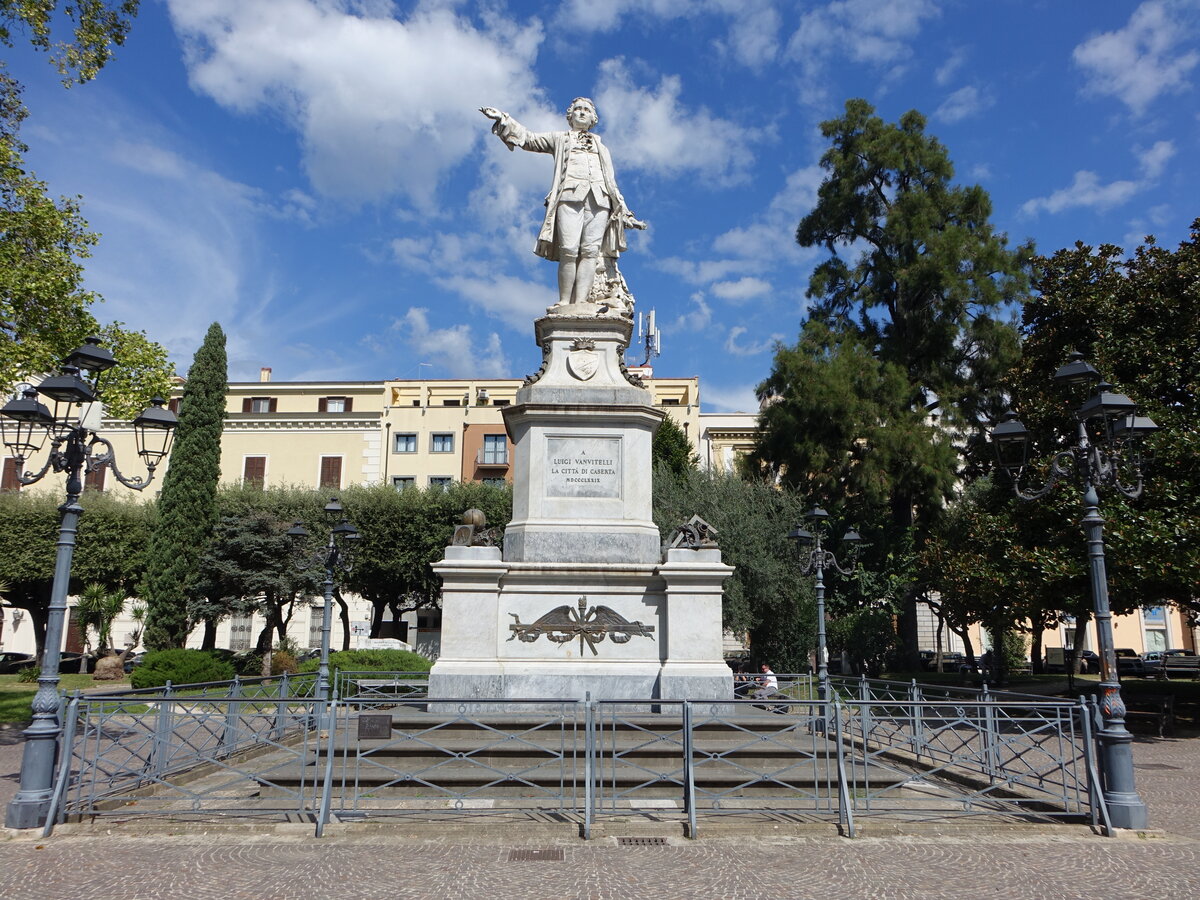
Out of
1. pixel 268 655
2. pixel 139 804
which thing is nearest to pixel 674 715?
pixel 139 804

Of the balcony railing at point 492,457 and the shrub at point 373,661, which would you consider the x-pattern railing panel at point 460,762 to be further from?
the balcony railing at point 492,457

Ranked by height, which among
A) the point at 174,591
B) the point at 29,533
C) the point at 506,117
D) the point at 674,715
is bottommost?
the point at 674,715

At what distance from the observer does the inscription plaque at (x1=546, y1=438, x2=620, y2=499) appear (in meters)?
12.5

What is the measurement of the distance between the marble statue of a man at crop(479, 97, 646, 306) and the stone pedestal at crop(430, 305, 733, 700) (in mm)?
2276

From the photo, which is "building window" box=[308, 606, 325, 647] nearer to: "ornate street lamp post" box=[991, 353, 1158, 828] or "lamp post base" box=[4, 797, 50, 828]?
"lamp post base" box=[4, 797, 50, 828]

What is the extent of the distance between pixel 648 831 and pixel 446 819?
1.92 m

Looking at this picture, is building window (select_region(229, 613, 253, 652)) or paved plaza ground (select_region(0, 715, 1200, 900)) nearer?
paved plaza ground (select_region(0, 715, 1200, 900))

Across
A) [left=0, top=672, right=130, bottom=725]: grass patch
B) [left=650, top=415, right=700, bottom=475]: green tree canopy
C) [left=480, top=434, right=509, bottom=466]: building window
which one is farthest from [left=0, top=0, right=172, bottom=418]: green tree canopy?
[left=480, top=434, right=509, bottom=466]: building window

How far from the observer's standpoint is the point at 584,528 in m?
12.2

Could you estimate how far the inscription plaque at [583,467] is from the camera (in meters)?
12.5

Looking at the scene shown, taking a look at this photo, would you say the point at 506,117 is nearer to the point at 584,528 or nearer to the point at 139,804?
Result: the point at 584,528

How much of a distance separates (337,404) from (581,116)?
43.9 m

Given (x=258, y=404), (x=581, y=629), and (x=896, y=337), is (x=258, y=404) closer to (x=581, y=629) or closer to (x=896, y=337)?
(x=896, y=337)

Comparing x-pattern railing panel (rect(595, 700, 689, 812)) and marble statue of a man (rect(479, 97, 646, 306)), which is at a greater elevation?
marble statue of a man (rect(479, 97, 646, 306))
